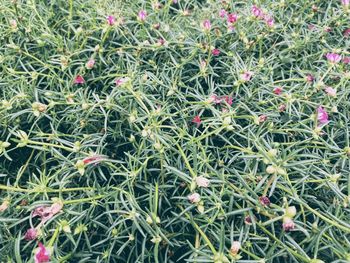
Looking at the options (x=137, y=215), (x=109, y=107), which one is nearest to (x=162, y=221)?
(x=137, y=215)

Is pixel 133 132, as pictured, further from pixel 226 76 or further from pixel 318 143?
pixel 318 143

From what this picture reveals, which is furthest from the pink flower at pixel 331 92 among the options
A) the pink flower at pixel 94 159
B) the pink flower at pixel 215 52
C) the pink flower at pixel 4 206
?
the pink flower at pixel 4 206

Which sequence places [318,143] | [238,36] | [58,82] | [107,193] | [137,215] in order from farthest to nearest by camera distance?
[238,36] < [58,82] < [318,143] < [107,193] < [137,215]

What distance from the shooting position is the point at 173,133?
1628 mm

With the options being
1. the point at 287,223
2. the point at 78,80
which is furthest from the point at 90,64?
the point at 287,223

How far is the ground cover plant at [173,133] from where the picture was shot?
136 cm

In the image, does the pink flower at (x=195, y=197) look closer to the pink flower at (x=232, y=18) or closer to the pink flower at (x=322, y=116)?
the pink flower at (x=322, y=116)

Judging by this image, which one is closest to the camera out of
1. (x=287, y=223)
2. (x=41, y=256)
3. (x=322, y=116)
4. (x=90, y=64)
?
(x=41, y=256)

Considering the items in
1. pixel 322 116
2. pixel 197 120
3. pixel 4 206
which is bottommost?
pixel 4 206

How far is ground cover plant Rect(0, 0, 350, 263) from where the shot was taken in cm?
136

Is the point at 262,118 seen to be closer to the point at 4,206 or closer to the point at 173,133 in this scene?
the point at 173,133

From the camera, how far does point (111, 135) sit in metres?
1.68

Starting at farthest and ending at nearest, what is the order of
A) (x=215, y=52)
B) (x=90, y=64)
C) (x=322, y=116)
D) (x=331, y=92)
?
(x=215, y=52), (x=90, y=64), (x=331, y=92), (x=322, y=116)

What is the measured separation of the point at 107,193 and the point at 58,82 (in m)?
0.65
